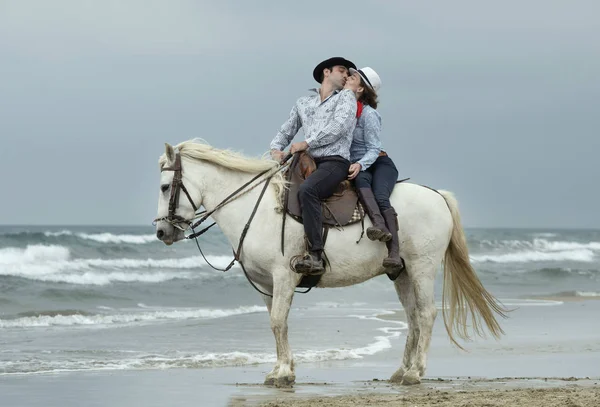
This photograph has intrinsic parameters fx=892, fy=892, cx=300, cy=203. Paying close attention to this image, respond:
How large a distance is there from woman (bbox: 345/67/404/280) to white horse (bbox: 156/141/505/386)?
0.21 meters

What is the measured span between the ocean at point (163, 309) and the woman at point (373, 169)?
252 cm

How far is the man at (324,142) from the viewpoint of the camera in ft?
23.8

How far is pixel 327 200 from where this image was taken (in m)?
7.52

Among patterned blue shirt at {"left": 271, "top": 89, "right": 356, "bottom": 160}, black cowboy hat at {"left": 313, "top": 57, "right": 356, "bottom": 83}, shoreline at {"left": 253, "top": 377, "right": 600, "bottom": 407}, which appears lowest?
shoreline at {"left": 253, "top": 377, "right": 600, "bottom": 407}

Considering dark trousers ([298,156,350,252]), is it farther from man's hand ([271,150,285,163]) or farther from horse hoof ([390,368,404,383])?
horse hoof ([390,368,404,383])

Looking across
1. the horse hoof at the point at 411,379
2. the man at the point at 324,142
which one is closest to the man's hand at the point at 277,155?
the man at the point at 324,142

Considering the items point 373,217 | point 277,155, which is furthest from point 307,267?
point 277,155

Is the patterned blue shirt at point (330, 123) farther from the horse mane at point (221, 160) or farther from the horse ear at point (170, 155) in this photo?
the horse ear at point (170, 155)

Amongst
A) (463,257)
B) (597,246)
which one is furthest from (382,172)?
(597,246)

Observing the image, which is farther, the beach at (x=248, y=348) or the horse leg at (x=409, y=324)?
the horse leg at (x=409, y=324)

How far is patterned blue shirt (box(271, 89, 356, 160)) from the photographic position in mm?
7348

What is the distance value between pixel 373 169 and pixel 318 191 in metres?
0.70

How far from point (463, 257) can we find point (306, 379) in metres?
1.84

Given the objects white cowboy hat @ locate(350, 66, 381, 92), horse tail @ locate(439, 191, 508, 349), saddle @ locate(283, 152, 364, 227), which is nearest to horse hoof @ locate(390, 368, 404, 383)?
horse tail @ locate(439, 191, 508, 349)
